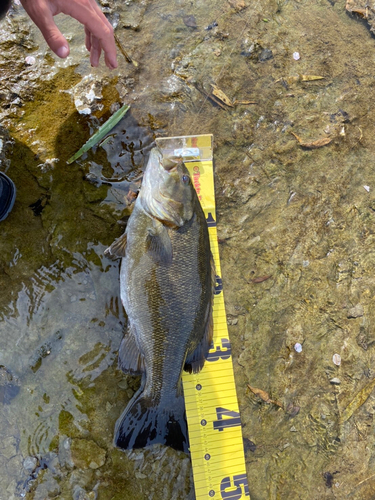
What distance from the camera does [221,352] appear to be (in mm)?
3564

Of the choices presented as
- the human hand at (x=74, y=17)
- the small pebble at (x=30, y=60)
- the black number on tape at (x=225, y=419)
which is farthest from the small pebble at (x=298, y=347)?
the small pebble at (x=30, y=60)

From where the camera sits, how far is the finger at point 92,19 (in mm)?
2707

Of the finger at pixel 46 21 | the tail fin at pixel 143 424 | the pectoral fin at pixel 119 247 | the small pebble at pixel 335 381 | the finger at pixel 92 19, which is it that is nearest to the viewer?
the finger at pixel 46 21

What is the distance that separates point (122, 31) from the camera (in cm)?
404

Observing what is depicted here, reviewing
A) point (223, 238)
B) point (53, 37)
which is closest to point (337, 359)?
point (223, 238)

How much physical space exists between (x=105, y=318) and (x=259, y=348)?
1721mm

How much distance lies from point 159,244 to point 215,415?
184 cm

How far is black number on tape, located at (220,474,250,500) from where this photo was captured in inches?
128

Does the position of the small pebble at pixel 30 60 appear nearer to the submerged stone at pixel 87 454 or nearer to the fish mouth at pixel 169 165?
the fish mouth at pixel 169 165

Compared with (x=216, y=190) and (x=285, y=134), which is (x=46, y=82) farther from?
(x=285, y=134)

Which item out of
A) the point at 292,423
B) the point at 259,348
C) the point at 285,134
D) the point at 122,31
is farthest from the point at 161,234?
the point at 122,31

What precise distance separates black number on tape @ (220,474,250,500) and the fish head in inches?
102

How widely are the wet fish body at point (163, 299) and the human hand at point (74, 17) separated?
1101 mm

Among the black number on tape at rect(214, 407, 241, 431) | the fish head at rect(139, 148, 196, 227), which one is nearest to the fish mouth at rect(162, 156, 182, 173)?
the fish head at rect(139, 148, 196, 227)
